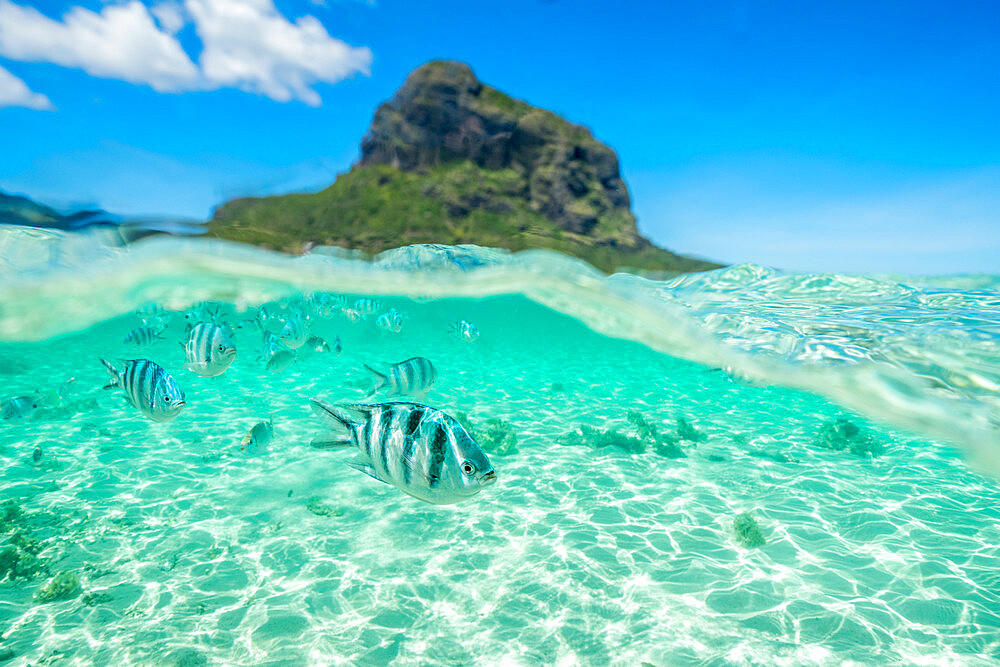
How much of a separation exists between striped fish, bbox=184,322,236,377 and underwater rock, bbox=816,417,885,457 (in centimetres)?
1508

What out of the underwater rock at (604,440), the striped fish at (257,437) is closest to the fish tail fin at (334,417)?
Result: the striped fish at (257,437)

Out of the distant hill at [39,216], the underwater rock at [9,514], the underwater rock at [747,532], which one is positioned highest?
the distant hill at [39,216]

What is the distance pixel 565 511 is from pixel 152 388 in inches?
269

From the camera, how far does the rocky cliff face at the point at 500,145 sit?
22.1 m

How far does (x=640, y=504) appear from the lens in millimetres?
8977

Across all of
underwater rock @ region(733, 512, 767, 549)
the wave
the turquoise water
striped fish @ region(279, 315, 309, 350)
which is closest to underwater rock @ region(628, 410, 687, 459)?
the turquoise water

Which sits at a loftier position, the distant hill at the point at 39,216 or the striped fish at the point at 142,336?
the distant hill at the point at 39,216

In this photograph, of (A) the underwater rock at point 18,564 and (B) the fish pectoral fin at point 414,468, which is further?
(A) the underwater rock at point 18,564

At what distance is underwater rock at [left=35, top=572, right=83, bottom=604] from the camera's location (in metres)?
6.02

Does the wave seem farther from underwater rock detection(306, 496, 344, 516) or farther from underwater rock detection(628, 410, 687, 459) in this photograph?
underwater rock detection(306, 496, 344, 516)

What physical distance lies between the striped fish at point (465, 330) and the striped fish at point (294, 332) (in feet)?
10.6

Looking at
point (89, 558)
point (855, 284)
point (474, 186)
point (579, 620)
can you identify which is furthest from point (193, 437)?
point (855, 284)

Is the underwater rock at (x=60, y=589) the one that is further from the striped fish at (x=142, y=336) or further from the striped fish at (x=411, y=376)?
the striped fish at (x=411, y=376)

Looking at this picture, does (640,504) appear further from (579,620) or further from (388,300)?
(388,300)
